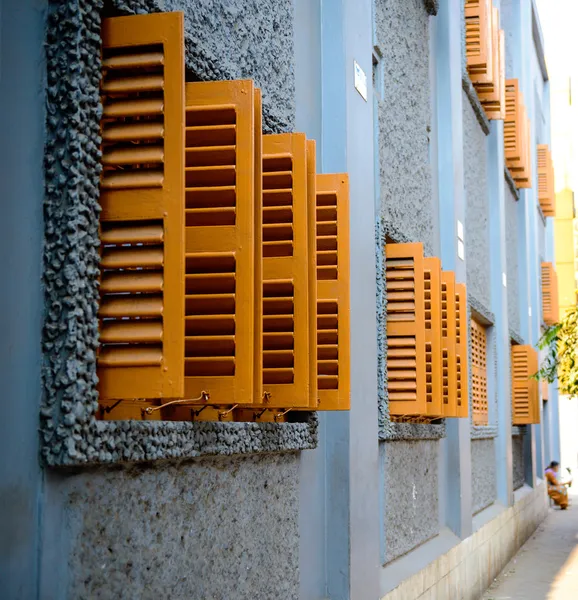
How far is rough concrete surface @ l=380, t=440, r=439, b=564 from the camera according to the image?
720cm

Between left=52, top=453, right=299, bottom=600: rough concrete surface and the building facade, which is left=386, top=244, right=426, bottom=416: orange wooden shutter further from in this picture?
left=52, top=453, right=299, bottom=600: rough concrete surface

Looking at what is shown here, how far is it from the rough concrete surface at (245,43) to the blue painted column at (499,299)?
9.45m

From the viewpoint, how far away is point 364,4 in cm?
634

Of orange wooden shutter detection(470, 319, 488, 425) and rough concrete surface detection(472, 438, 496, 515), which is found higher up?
orange wooden shutter detection(470, 319, 488, 425)

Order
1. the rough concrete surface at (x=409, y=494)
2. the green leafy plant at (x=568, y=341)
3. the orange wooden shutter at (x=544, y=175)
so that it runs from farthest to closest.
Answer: the orange wooden shutter at (x=544, y=175), the green leafy plant at (x=568, y=341), the rough concrete surface at (x=409, y=494)

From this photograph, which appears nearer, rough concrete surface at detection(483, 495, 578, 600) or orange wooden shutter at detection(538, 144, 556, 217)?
rough concrete surface at detection(483, 495, 578, 600)

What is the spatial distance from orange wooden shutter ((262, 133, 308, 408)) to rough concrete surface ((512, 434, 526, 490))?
14.1 metres

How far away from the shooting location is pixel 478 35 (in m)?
11.9

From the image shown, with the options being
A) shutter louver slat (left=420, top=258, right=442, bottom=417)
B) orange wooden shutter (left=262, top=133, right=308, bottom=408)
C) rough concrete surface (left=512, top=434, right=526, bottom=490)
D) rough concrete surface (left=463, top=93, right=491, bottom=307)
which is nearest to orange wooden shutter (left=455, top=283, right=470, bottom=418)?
shutter louver slat (left=420, top=258, right=442, bottom=417)

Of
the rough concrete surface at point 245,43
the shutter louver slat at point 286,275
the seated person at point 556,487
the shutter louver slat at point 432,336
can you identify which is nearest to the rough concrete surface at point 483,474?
the shutter louver slat at point 432,336

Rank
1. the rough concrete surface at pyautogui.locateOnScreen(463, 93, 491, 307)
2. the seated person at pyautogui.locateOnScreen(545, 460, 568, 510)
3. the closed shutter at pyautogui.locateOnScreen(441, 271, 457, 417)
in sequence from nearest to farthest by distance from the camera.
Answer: the closed shutter at pyautogui.locateOnScreen(441, 271, 457, 417)
the rough concrete surface at pyautogui.locateOnScreen(463, 93, 491, 307)
the seated person at pyautogui.locateOnScreen(545, 460, 568, 510)

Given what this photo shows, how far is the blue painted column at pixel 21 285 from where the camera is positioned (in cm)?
249

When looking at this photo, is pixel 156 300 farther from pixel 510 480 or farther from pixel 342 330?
pixel 510 480

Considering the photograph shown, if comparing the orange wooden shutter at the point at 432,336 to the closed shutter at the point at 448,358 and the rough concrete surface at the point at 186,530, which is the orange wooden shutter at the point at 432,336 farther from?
the rough concrete surface at the point at 186,530
